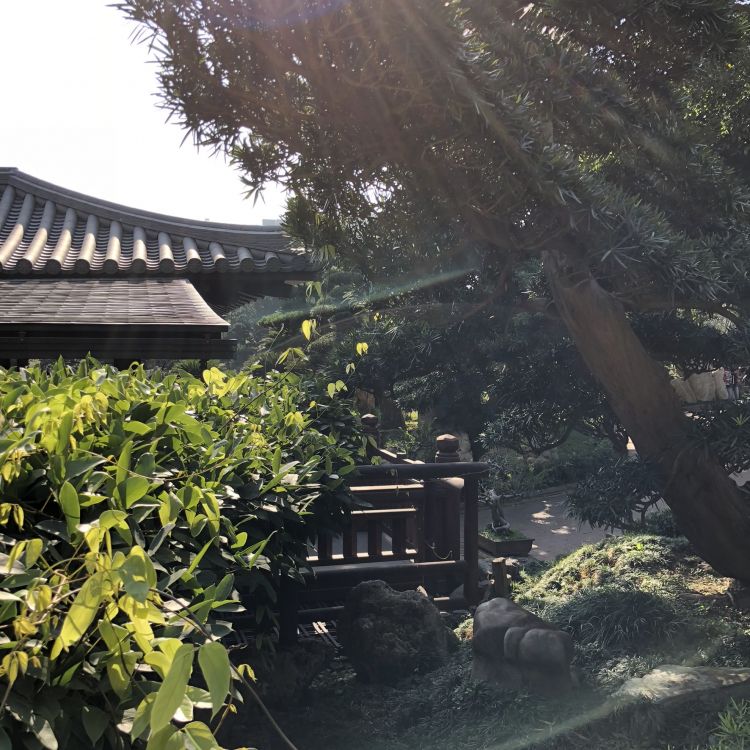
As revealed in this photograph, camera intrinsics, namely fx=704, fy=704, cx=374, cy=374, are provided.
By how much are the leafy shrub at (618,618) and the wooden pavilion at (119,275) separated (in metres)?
3.23

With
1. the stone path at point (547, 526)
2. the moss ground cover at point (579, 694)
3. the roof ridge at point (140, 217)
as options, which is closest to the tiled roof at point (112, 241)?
the roof ridge at point (140, 217)

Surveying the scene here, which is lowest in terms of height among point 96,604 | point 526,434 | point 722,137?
Answer: point 526,434

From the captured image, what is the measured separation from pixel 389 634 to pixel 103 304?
2.77m

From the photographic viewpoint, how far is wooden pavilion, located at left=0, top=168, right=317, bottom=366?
395 cm

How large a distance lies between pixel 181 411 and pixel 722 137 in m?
6.00

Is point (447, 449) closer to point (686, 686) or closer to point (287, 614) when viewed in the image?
point (287, 614)

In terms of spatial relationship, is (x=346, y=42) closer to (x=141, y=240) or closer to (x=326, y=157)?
(x=326, y=157)

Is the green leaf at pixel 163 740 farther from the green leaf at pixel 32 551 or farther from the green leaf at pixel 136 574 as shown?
the green leaf at pixel 32 551

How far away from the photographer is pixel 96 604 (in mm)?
785

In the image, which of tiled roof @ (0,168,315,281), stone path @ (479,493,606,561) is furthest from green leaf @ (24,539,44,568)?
stone path @ (479,493,606,561)

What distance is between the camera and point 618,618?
198 inches

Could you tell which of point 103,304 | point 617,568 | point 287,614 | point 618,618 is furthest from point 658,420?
point 103,304

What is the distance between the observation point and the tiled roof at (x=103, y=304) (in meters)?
3.88

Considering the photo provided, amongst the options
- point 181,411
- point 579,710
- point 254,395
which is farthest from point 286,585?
point 181,411
